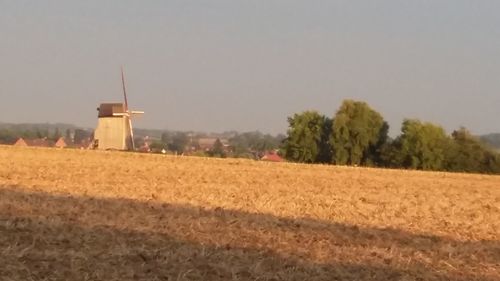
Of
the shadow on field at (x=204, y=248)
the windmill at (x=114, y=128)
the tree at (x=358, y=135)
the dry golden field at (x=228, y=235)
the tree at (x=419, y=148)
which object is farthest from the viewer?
the windmill at (x=114, y=128)

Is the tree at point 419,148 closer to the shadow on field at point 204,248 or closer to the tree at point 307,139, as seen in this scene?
the tree at point 307,139

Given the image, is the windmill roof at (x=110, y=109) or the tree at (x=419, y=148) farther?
the windmill roof at (x=110, y=109)

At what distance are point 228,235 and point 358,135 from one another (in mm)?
51261

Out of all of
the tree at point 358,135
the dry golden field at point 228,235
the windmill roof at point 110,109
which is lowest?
the dry golden field at point 228,235

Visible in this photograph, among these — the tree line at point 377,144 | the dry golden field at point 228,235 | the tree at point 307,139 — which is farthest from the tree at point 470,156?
the dry golden field at point 228,235

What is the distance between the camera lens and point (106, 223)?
11.2 m

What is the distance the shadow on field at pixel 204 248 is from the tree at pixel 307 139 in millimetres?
49032

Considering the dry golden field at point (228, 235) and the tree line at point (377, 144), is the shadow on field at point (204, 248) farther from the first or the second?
the tree line at point (377, 144)

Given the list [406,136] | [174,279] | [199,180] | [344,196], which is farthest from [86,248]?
[406,136]

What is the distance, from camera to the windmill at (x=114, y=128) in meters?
77.4

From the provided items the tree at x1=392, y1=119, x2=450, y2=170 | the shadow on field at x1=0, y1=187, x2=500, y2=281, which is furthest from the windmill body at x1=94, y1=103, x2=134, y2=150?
the shadow on field at x1=0, y1=187, x2=500, y2=281

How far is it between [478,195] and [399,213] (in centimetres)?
1002

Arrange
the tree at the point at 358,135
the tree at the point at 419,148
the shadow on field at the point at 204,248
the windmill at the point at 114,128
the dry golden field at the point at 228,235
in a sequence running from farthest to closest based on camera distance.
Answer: the windmill at the point at 114,128, the tree at the point at 358,135, the tree at the point at 419,148, the dry golden field at the point at 228,235, the shadow on field at the point at 204,248

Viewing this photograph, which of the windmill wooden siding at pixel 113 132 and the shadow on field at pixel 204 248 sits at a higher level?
the windmill wooden siding at pixel 113 132
